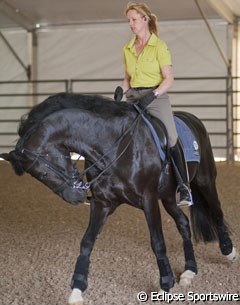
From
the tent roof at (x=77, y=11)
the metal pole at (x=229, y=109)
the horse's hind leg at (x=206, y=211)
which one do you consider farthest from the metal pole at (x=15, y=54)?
the horse's hind leg at (x=206, y=211)

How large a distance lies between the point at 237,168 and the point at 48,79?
6.94 meters

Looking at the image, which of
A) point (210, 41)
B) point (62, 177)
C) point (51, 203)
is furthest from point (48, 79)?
point (62, 177)

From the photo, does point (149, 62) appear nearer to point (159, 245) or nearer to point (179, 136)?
point (179, 136)

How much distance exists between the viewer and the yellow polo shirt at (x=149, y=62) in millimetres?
3797

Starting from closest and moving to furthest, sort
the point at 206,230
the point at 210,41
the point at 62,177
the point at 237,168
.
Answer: the point at 62,177
the point at 206,230
the point at 237,168
the point at 210,41

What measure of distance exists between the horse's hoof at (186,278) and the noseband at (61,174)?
1111 mm

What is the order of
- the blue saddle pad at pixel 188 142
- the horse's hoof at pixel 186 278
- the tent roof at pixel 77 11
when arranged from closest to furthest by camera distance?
1. the horse's hoof at pixel 186 278
2. the blue saddle pad at pixel 188 142
3. the tent roof at pixel 77 11

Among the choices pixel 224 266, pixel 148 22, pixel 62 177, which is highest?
pixel 148 22

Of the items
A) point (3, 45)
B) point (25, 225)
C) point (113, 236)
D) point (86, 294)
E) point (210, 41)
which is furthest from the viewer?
point (3, 45)

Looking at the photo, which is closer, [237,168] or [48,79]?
[237,168]

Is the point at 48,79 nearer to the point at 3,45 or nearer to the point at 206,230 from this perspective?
the point at 3,45

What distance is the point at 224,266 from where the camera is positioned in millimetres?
4422

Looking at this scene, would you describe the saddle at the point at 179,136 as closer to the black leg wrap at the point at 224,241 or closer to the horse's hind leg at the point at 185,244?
the horse's hind leg at the point at 185,244

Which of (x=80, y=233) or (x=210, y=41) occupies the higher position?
(x=210, y=41)
